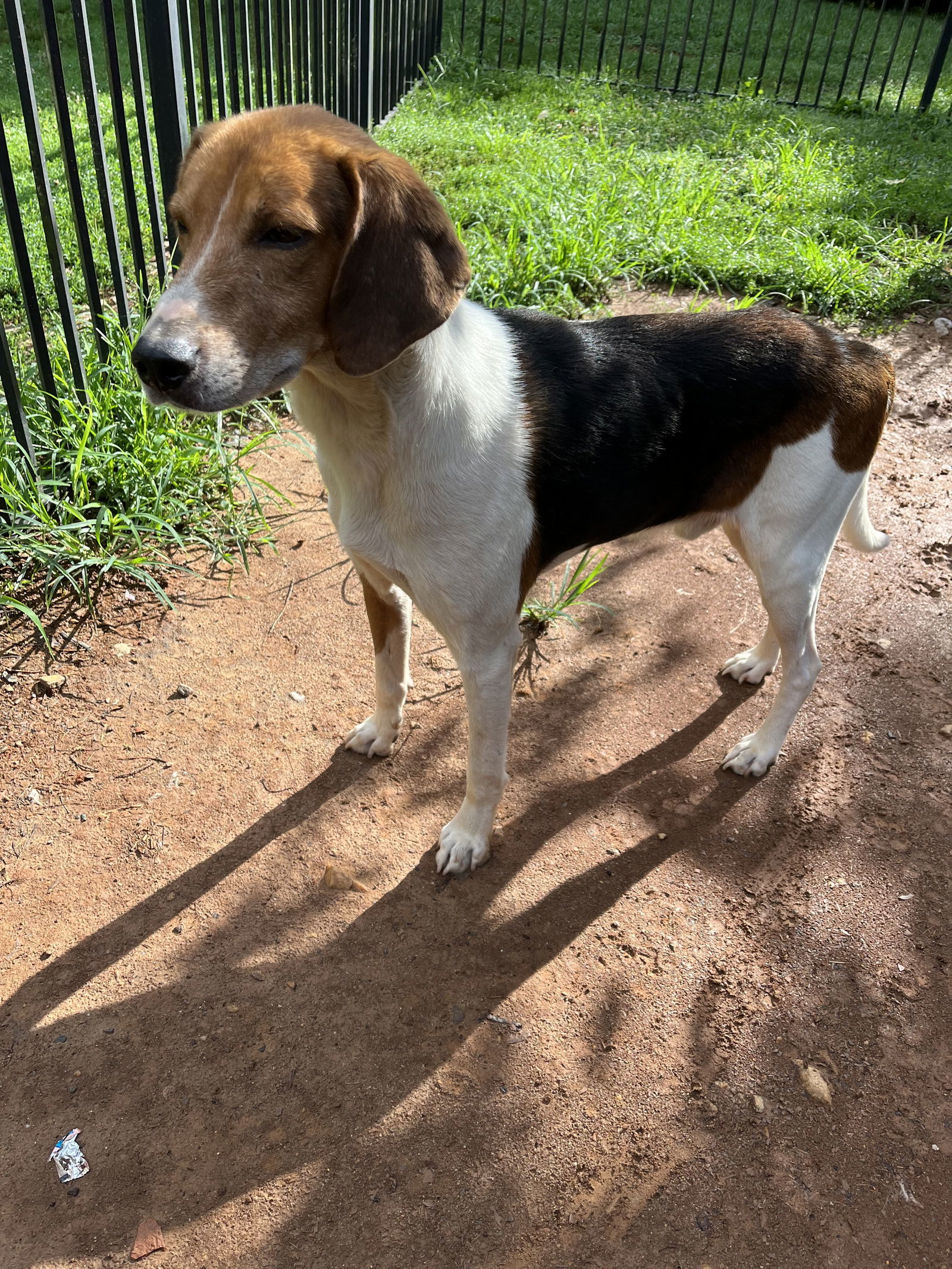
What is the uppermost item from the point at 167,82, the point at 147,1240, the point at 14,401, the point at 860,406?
the point at 167,82

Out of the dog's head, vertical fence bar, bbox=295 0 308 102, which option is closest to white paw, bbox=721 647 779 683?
the dog's head

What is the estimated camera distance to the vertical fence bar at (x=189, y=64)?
4594 mm

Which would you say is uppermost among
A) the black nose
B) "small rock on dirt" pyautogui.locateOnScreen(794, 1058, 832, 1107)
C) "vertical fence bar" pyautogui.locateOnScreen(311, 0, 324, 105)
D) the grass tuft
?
the black nose

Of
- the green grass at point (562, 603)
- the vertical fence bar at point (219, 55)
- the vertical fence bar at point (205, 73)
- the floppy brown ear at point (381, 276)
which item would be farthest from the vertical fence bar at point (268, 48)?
the floppy brown ear at point (381, 276)

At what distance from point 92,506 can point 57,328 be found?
1.72 m

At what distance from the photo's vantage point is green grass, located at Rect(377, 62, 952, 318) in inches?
234

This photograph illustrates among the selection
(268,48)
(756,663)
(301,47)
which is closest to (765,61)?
(301,47)

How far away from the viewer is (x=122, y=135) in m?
4.32

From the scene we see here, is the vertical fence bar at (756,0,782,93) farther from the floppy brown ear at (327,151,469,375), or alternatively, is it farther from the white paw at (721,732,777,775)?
the floppy brown ear at (327,151,469,375)

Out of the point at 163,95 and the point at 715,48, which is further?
the point at 715,48

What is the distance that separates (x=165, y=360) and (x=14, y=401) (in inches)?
87.0

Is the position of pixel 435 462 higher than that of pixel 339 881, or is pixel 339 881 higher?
pixel 435 462

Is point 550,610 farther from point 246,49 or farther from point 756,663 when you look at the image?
point 246,49

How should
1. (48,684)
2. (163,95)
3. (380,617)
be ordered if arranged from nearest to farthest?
(380,617) < (48,684) < (163,95)
